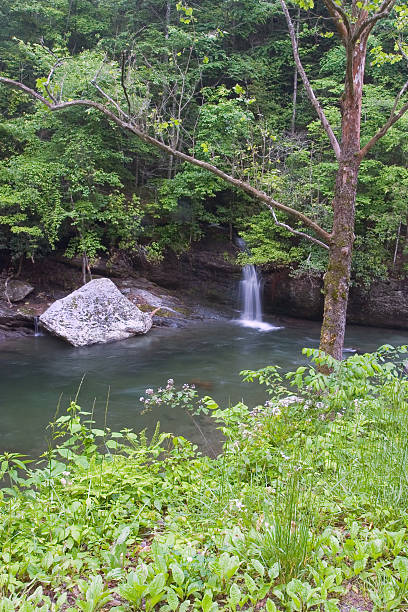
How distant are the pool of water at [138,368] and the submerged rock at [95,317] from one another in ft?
1.15

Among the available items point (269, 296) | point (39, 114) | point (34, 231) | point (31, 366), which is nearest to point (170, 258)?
point (269, 296)

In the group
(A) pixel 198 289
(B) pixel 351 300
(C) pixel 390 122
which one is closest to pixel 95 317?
(A) pixel 198 289

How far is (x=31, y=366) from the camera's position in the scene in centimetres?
984

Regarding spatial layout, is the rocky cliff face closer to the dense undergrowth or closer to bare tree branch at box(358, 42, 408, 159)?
bare tree branch at box(358, 42, 408, 159)

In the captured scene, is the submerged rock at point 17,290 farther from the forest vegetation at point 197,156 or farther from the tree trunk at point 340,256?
the tree trunk at point 340,256

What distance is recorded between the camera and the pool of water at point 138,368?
22.2ft

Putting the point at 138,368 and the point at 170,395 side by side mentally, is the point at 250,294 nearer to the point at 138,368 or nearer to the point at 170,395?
the point at 138,368

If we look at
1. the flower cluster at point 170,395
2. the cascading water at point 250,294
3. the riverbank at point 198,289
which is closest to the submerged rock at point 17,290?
the riverbank at point 198,289

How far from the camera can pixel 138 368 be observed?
9.87 m

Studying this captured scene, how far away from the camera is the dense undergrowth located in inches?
67.4

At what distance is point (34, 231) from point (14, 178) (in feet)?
6.42

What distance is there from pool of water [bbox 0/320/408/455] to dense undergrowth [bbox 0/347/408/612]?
3.31 metres

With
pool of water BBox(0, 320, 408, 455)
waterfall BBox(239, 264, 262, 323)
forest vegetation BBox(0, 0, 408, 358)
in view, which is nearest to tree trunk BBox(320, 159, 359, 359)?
pool of water BBox(0, 320, 408, 455)

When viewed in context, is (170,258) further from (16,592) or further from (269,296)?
(16,592)
